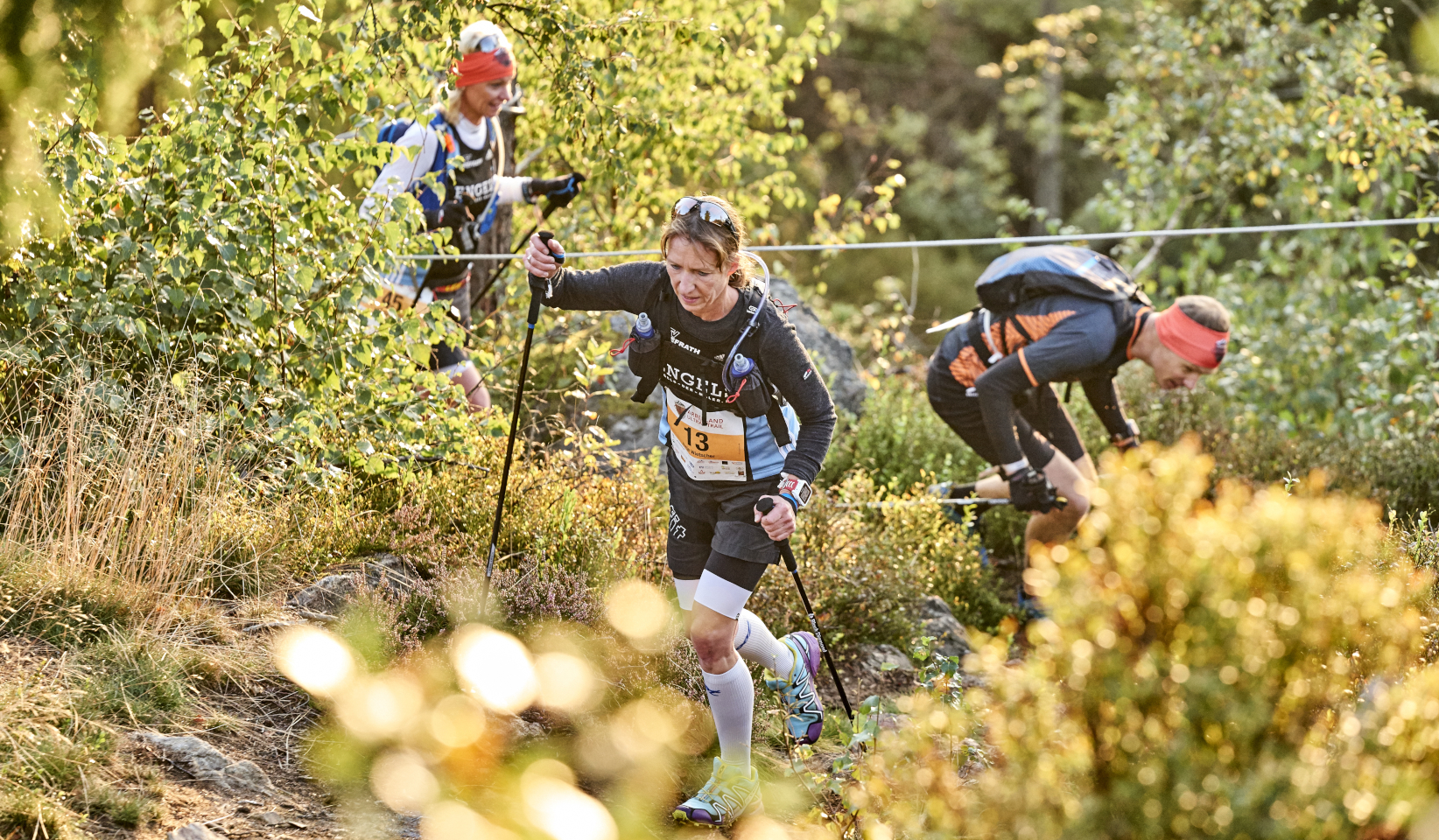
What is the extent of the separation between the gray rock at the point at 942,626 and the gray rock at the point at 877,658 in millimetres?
233

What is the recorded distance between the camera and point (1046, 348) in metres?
5.64

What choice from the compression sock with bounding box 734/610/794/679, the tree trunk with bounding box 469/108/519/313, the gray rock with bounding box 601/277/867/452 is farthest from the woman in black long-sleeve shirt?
the tree trunk with bounding box 469/108/519/313

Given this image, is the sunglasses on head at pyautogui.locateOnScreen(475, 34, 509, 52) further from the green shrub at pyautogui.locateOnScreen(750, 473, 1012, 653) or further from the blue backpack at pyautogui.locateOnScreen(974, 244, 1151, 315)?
the green shrub at pyautogui.locateOnScreen(750, 473, 1012, 653)

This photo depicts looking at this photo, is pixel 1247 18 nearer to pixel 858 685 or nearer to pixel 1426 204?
pixel 1426 204

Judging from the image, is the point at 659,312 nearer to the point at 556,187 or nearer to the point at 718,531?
the point at 718,531

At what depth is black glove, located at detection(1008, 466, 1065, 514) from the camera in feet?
19.5

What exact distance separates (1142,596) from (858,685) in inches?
125

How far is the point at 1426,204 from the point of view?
8.13 metres

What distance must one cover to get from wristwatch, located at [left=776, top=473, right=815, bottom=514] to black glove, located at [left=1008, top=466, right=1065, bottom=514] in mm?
2539

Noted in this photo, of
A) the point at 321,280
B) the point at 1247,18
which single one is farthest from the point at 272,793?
the point at 1247,18

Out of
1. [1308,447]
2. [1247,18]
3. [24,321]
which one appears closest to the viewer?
[24,321]

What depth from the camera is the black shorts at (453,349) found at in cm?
586

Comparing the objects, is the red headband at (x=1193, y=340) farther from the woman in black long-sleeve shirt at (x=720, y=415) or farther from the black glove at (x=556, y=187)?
the black glove at (x=556, y=187)

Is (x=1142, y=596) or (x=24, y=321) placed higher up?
(x=1142, y=596)
